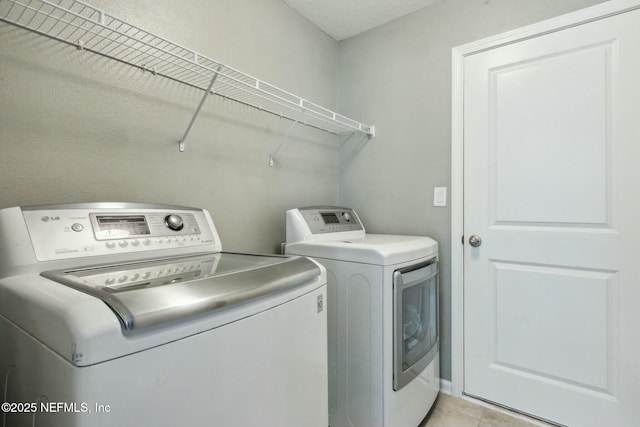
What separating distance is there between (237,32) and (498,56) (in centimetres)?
146

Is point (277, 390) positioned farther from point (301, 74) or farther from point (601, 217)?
point (301, 74)

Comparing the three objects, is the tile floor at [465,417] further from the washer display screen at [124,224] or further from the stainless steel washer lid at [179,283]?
the washer display screen at [124,224]

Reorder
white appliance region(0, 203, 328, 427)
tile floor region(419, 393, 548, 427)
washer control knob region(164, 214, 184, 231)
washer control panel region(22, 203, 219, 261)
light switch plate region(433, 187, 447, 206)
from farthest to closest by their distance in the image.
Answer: light switch plate region(433, 187, 447, 206), tile floor region(419, 393, 548, 427), washer control knob region(164, 214, 184, 231), washer control panel region(22, 203, 219, 261), white appliance region(0, 203, 328, 427)

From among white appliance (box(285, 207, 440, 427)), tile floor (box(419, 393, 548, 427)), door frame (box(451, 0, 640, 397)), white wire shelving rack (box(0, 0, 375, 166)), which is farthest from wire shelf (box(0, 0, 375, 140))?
tile floor (box(419, 393, 548, 427))

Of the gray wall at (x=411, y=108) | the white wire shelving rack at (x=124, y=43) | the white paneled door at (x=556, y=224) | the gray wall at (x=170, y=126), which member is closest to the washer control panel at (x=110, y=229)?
the gray wall at (x=170, y=126)

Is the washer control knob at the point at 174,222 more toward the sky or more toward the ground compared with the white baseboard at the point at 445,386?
more toward the sky

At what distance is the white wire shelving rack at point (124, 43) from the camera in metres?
0.99

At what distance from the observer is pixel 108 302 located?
22.7 inches

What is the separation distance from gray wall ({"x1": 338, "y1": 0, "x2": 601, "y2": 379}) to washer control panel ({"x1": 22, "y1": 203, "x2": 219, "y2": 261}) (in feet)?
4.31

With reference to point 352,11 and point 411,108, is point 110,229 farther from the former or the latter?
point 352,11

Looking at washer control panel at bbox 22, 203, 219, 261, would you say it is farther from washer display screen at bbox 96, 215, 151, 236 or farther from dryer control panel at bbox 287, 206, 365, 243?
dryer control panel at bbox 287, 206, 365, 243

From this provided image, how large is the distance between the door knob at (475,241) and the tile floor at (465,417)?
912mm

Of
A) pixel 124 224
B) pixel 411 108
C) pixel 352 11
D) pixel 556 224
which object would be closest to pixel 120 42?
pixel 124 224

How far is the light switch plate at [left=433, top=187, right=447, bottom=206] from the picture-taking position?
76.7 inches
